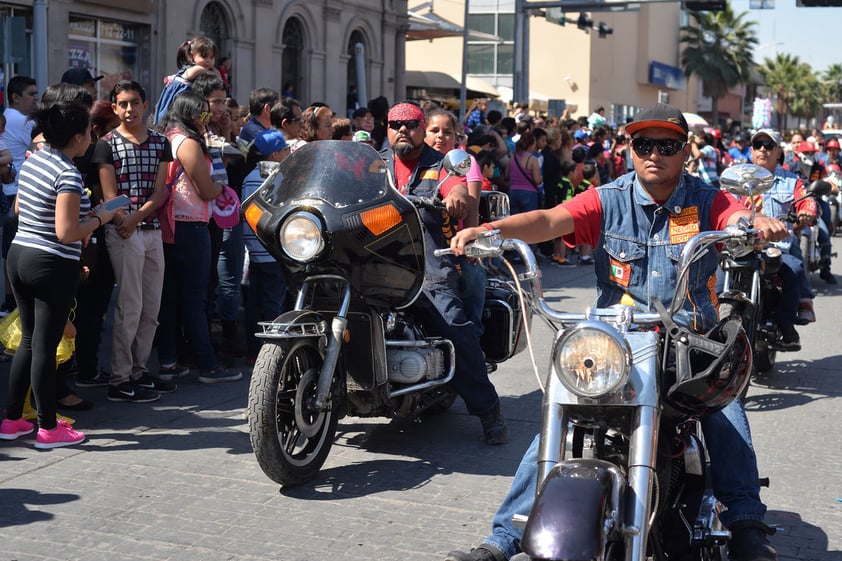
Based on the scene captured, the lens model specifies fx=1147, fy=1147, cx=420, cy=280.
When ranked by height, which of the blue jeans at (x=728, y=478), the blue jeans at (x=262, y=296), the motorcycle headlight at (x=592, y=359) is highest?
the motorcycle headlight at (x=592, y=359)

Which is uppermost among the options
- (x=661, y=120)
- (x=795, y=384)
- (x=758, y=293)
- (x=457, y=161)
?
(x=661, y=120)

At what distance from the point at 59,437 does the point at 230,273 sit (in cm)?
272

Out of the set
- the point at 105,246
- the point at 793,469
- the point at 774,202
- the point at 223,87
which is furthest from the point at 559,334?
the point at 774,202

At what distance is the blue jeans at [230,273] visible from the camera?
→ 28.2 ft

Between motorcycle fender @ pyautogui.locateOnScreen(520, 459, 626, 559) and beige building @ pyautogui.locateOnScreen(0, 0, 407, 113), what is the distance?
13350mm

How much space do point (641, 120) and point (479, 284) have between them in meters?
2.60

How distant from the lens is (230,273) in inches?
340

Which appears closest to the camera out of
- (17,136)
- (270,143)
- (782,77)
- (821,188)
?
→ (821,188)

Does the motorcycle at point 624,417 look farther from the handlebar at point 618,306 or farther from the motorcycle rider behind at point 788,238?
the motorcycle rider behind at point 788,238

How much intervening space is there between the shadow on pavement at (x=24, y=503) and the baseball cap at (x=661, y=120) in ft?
9.88

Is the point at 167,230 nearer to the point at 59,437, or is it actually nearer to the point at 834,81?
the point at 59,437

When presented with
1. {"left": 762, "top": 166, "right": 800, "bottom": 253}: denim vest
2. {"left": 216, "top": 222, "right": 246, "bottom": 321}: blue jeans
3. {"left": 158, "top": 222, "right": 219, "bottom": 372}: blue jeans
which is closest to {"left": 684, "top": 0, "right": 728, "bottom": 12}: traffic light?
{"left": 762, "top": 166, "right": 800, "bottom": 253}: denim vest

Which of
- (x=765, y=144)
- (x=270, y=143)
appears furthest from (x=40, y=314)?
(x=765, y=144)

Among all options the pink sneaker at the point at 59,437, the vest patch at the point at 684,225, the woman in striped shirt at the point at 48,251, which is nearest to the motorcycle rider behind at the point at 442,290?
the woman in striped shirt at the point at 48,251
